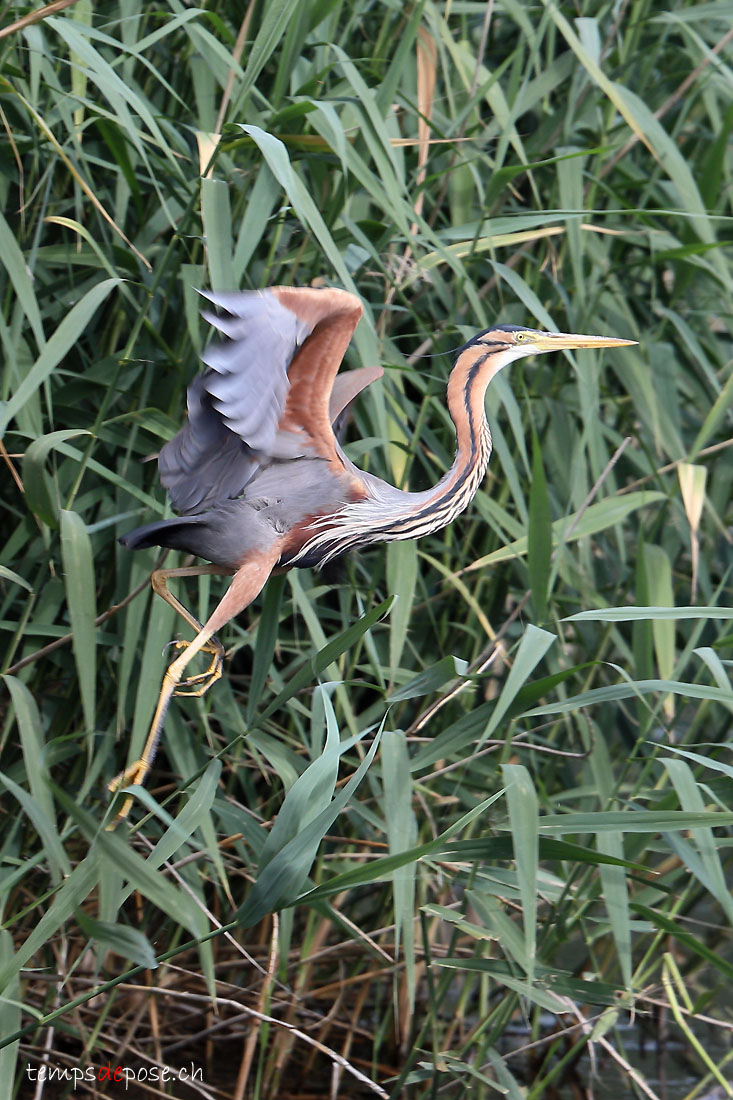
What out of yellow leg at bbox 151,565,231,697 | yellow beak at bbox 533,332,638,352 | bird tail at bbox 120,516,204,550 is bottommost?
yellow leg at bbox 151,565,231,697

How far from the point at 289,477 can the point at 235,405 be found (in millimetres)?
288

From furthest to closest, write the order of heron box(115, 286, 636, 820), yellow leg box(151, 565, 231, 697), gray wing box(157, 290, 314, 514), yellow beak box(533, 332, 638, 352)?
yellow beak box(533, 332, 638, 352) < yellow leg box(151, 565, 231, 697) < heron box(115, 286, 636, 820) < gray wing box(157, 290, 314, 514)

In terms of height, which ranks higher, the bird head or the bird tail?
the bird head

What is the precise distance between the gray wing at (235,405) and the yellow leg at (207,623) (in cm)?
12

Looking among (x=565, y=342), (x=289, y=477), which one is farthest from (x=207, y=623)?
(x=565, y=342)

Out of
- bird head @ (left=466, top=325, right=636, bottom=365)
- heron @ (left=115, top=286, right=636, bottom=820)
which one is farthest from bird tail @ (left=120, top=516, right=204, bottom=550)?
bird head @ (left=466, top=325, right=636, bottom=365)

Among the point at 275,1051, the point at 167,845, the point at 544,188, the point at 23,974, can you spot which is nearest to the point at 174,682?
the point at 167,845

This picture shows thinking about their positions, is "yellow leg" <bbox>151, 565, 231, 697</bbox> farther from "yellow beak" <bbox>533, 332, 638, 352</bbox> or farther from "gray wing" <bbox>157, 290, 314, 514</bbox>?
"yellow beak" <bbox>533, 332, 638, 352</bbox>

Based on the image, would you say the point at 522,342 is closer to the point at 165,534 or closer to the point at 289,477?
the point at 289,477

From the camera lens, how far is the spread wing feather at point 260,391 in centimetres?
163

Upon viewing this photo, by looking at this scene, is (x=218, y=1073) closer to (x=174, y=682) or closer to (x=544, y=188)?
(x=174, y=682)

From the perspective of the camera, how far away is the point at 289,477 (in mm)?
1947

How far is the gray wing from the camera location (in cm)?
162

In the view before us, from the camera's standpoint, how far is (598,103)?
2.55 metres
